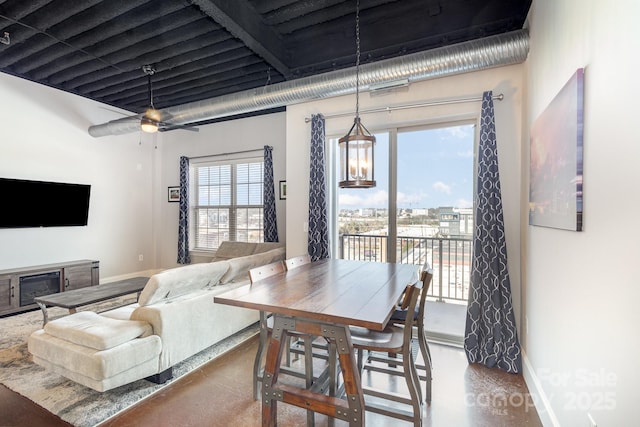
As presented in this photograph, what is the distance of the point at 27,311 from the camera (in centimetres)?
406

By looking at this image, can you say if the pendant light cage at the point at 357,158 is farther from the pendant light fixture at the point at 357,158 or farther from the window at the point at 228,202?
the window at the point at 228,202

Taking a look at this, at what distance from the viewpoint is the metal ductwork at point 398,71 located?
101 inches

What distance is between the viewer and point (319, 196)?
3.68 meters

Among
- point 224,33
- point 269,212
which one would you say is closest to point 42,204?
point 269,212

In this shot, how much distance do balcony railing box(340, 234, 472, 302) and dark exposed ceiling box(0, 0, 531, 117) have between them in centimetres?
211

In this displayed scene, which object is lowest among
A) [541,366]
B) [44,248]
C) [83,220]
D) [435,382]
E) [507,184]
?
[435,382]

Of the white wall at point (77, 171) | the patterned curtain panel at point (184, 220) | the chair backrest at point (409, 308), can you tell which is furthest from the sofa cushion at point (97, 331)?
the patterned curtain panel at point (184, 220)

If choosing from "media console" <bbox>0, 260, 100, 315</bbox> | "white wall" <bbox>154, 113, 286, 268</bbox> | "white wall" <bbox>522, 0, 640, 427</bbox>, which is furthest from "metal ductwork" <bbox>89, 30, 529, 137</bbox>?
"media console" <bbox>0, 260, 100, 315</bbox>

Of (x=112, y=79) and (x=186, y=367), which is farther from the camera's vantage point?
(x=112, y=79)

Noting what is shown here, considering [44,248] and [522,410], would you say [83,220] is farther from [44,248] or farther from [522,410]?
[522,410]

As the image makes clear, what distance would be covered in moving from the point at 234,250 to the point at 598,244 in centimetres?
444

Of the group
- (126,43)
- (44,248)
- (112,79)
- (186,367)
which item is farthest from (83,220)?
(186,367)

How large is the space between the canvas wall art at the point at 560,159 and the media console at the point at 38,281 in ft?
18.9

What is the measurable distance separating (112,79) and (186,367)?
4.19 meters
